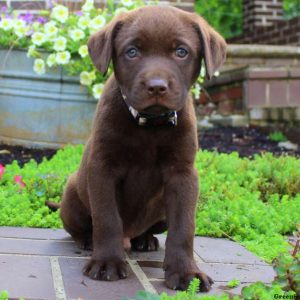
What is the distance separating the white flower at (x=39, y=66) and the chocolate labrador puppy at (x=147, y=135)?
333cm

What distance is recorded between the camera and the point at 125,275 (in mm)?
2809

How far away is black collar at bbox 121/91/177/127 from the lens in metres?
2.88

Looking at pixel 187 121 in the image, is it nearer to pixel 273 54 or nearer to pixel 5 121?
pixel 5 121

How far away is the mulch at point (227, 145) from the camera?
6145 mm

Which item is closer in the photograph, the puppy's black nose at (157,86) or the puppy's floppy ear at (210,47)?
the puppy's black nose at (157,86)

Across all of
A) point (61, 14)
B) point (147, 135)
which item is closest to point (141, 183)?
point (147, 135)

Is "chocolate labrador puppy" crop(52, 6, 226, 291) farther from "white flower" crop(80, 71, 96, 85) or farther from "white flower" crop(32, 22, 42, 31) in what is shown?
"white flower" crop(32, 22, 42, 31)

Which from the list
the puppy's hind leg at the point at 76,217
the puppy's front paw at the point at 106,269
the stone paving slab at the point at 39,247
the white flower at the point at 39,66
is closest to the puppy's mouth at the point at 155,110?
the puppy's front paw at the point at 106,269

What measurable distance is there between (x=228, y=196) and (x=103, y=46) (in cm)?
202

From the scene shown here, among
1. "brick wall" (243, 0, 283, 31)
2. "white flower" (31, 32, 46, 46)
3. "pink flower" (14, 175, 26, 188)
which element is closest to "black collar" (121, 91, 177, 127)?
"pink flower" (14, 175, 26, 188)

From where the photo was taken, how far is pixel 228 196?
15.2 ft

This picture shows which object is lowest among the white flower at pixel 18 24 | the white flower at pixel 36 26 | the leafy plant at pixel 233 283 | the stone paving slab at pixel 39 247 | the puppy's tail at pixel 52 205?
the puppy's tail at pixel 52 205

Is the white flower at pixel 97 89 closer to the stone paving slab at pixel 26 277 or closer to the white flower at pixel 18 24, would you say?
the white flower at pixel 18 24

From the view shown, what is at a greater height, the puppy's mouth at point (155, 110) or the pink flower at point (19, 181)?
the puppy's mouth at point (155, 110)
